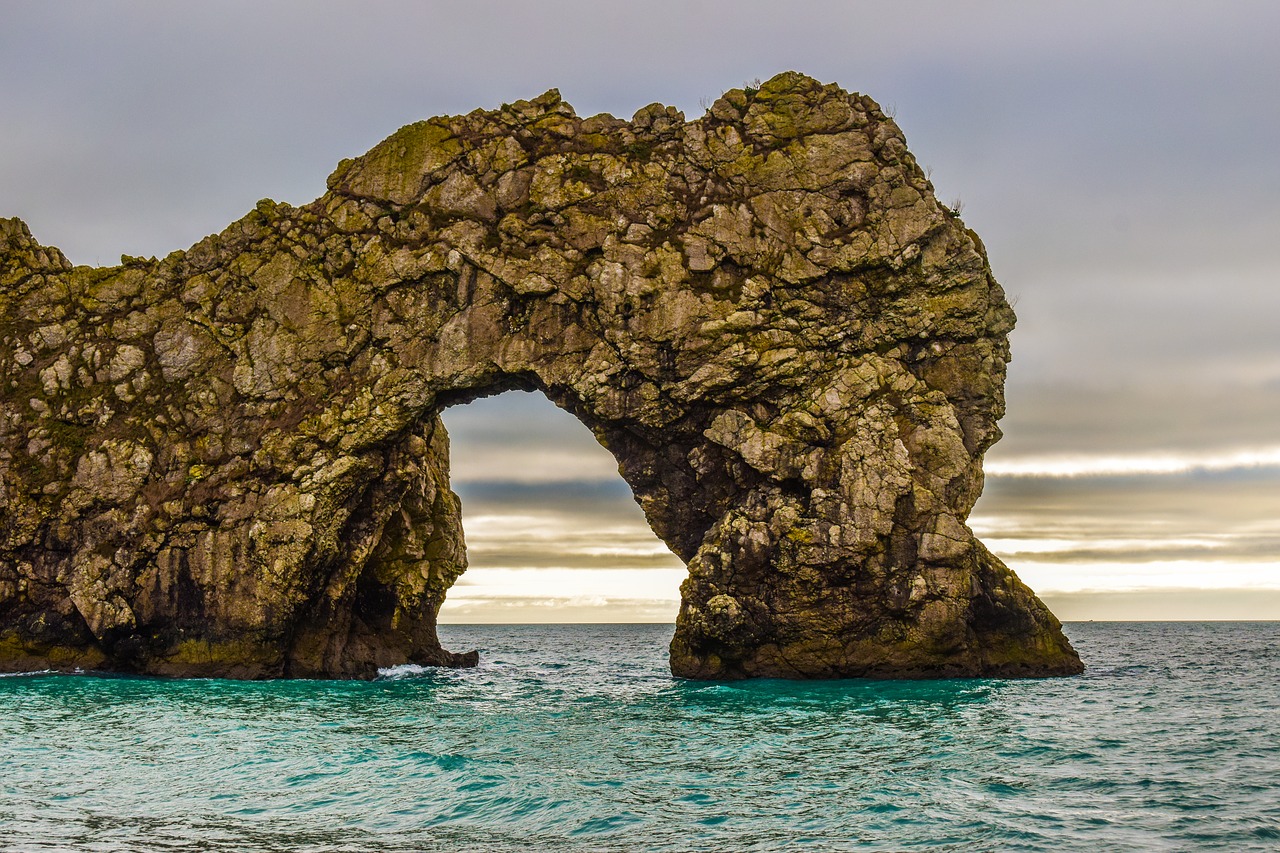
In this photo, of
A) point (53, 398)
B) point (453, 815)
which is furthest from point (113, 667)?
point (453, 815)

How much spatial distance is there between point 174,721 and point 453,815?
13899 millimetres

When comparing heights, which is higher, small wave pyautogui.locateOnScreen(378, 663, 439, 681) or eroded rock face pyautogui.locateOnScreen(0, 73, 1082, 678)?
eroded rock face pyautogui.locateOnScreen(0, 73, 1082, 678)

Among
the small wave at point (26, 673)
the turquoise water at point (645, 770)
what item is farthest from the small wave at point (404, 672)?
the small wave at point (26, 673)

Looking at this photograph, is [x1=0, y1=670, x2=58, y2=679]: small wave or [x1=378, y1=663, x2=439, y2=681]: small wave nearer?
[x1=0, y1=670, x2=58, y2=679]: small wave

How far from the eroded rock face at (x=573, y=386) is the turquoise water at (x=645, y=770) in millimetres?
4920

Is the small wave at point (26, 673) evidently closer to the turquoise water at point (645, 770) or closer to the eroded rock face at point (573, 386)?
the eroded rock face at point (573, 386)

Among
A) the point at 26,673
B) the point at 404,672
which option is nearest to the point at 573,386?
the point at 404,672

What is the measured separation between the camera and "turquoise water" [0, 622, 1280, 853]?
1557 centimetres

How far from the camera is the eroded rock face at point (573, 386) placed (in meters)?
38.8

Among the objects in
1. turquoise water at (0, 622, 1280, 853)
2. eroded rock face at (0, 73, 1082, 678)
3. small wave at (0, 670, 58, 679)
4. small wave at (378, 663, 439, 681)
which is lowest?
small wave at (378, 663, 439, 681)

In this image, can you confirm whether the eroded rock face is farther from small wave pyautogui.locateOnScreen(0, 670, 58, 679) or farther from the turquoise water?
the turquoise water

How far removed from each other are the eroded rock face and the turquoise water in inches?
194

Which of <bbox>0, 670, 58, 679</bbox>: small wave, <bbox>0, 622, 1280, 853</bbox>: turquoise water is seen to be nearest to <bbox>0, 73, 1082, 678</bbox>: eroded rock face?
<bbox>0, 670, 58, 679</bbox>: small wave

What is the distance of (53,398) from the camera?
44.2 metres
